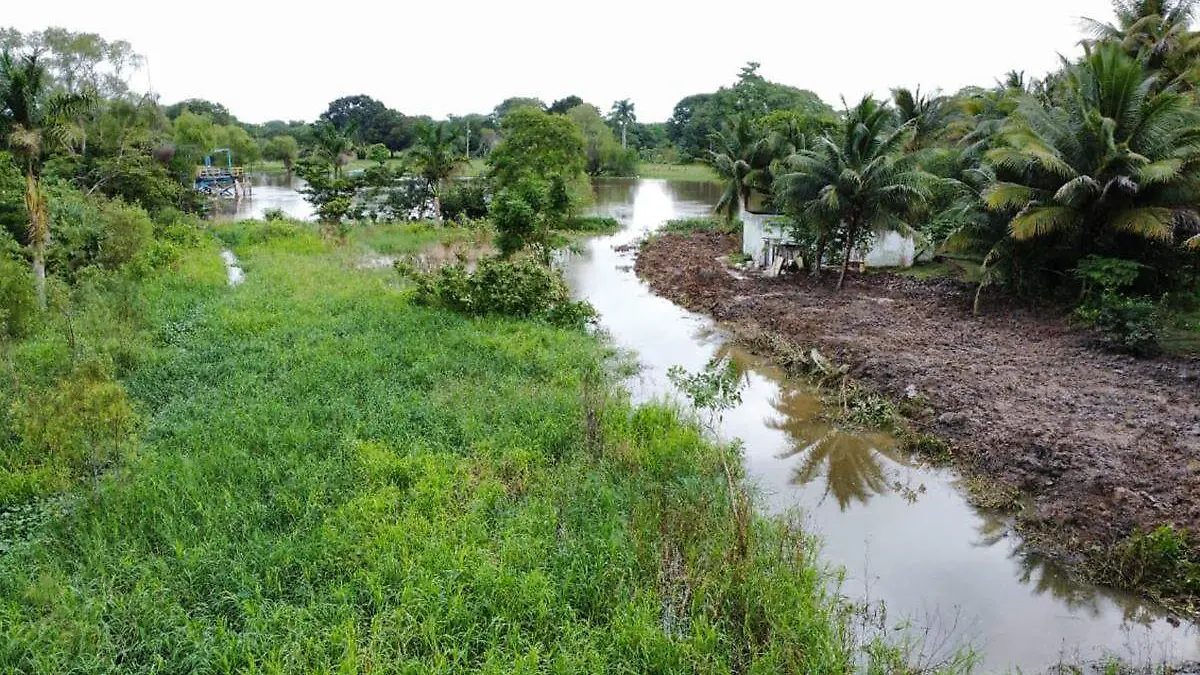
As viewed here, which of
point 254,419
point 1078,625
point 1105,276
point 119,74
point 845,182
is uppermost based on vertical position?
point 119,74

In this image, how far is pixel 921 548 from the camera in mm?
7055

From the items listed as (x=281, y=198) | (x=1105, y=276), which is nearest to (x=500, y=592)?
(x=1105, y=276)

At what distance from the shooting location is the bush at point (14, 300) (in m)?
10.1

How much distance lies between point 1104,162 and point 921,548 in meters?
9.41

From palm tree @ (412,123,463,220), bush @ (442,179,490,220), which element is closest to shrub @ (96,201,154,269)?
palm tree @ (412,123,463,220)

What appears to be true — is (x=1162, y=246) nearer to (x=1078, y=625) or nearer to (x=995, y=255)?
(x=995, y=255)

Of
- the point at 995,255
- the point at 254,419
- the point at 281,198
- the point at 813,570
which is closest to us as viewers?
the point at 813,570

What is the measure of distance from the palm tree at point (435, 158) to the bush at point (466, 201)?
399 mm

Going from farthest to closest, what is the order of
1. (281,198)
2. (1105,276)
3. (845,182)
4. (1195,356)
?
(281,198), (845,182), (1105,276), (1195,356)

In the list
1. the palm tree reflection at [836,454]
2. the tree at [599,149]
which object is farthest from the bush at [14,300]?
the tree at [599,149]

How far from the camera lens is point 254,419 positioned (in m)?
8.68

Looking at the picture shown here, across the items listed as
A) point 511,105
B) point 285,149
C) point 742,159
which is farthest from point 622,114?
point 742,159

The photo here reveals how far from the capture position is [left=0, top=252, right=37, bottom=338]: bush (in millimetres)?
10078

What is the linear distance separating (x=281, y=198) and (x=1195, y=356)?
45366mm
